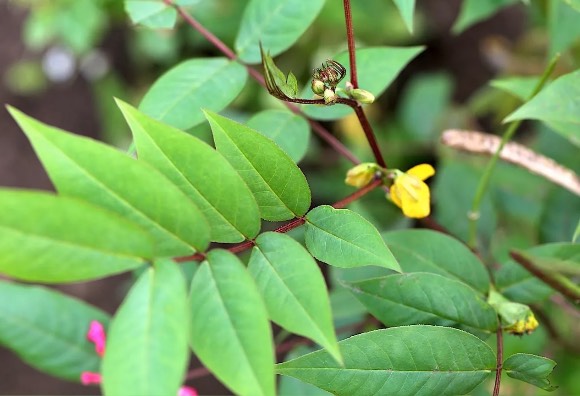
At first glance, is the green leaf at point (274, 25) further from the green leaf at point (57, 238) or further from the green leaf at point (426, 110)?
the green leaf at point (426, 110)

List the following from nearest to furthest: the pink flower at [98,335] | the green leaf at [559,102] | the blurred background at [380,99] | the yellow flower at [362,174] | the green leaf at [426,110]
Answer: the green leaf at [559,102]
the yellow flower at [362,174]
the pink flower at [98,335]
the blurred background at [380,99]
the green leaf at [426,110]

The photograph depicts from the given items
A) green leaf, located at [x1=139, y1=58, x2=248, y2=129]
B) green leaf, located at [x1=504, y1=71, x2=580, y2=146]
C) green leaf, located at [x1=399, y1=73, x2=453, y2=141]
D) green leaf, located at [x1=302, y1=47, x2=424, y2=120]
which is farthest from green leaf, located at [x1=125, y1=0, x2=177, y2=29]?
green leaf, located at [x1=399, y1=73, x2=453, y2=141]

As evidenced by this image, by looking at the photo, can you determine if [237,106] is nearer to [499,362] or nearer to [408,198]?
[408,198]

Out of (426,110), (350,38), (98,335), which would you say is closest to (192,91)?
(350,38)

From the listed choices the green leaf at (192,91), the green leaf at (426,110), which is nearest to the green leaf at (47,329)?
the green leaf at (192,91)

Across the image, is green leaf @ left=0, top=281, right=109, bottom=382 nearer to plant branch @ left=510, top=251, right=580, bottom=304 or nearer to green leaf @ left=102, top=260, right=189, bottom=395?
green leaf @ left=102, top=260, right=189, bottom=395

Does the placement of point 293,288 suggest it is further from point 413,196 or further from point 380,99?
point 380,99
